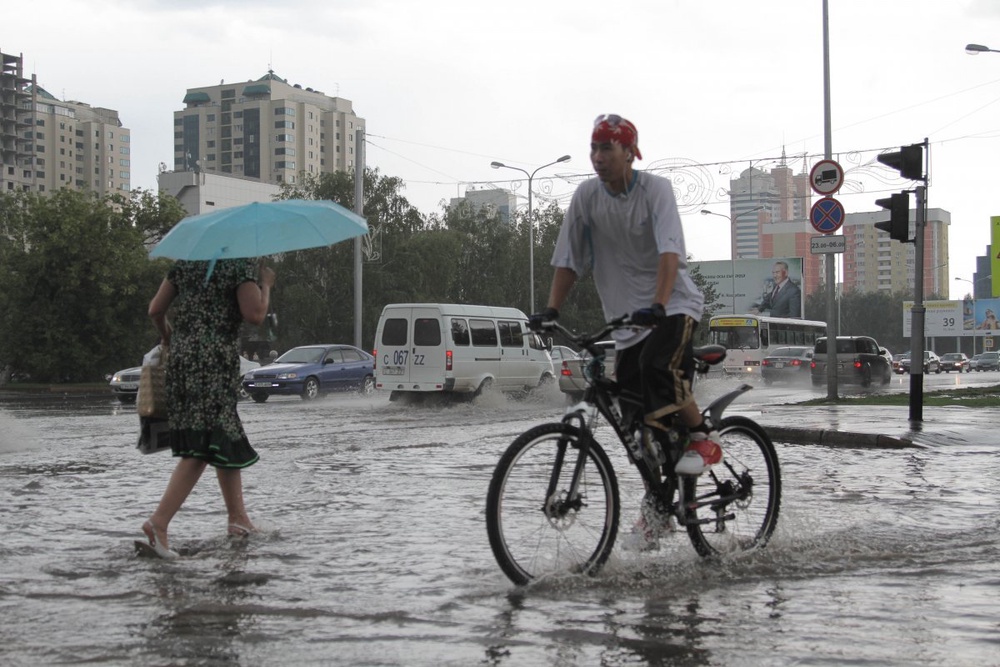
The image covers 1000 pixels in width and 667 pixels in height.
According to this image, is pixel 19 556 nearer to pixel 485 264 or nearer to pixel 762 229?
pixel 485 264

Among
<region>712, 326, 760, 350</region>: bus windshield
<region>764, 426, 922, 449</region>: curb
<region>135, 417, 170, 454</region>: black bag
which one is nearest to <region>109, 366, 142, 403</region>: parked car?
<region>764, 426, 922, 449</region>: curb

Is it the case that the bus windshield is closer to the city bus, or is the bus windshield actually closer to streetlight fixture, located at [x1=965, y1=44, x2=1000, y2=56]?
the city bus

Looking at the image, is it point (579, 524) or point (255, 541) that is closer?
point (579, 524)

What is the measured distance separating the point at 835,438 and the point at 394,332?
13.6 m

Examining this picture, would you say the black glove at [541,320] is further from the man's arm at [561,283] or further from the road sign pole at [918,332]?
the road sign pole at [918,332]

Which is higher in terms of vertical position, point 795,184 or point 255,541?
point 795,184

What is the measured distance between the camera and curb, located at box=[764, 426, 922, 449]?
482 inches

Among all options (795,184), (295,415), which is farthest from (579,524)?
(795,184)

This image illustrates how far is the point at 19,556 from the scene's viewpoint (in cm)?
582

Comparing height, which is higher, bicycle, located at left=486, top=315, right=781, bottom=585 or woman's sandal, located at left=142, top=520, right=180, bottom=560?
bicycle, located at left=486, top=315, right=781, bottom=585

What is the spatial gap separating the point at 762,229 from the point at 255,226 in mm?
128078

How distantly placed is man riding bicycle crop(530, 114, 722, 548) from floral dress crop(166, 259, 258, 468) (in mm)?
1714

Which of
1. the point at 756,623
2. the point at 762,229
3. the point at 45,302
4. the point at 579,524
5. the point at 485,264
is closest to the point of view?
the point at 756,623

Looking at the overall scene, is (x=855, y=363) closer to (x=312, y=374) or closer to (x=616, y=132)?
(x=312, y=374)
